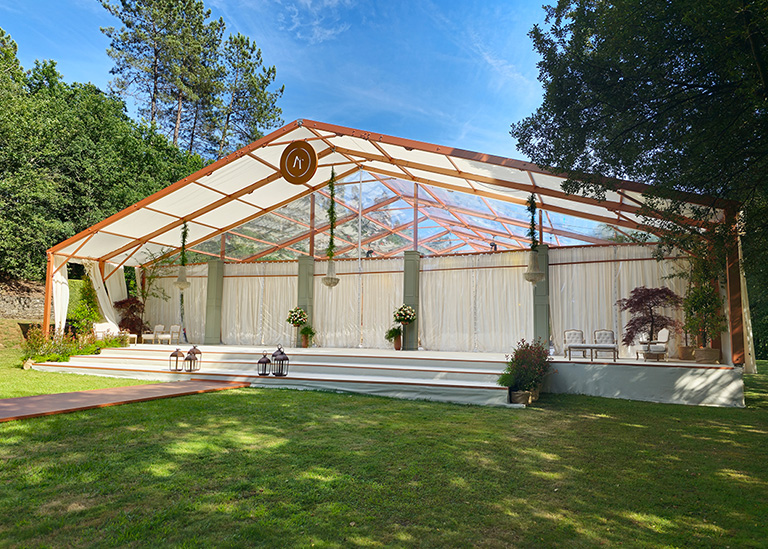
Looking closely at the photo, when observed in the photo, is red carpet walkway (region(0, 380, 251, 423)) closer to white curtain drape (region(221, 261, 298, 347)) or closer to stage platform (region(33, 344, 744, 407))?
stage platform (region(33, 344, 744, 407))

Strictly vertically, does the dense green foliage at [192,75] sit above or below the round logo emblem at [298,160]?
above

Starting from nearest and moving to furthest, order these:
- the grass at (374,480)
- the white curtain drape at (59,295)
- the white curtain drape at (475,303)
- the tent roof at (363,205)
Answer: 1. the grass at (374,480)
2. the tent roof at (363,205)
3. the white curtain drape at (475,303)
4. the white curtain drape at (59,295)

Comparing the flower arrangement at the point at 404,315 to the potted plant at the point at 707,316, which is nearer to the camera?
the potted plant at the point at 707,316

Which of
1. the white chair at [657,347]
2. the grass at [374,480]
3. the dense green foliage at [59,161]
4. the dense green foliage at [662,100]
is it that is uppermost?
the dense green foliage at [59,161]

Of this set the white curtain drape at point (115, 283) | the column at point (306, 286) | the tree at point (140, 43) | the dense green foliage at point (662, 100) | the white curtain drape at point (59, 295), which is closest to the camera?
the dense green foliage at point (662, 100)

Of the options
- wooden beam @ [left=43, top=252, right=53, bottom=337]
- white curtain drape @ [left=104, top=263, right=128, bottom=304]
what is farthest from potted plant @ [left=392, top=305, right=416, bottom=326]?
white curtain drape @ [left=104, top=263, right=128, bottom=304]

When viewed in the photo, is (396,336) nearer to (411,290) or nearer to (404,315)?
(404,315)

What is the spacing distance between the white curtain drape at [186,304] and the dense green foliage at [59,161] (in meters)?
4.18

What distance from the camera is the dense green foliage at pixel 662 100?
13.9 ft

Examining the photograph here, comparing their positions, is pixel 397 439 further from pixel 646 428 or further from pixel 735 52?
pixel 735 52

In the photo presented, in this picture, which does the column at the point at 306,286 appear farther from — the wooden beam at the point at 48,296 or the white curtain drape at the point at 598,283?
the white curtain drape at the point at 598,283

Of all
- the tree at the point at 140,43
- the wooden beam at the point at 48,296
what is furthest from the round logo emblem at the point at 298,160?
the tree at the point at 140,43

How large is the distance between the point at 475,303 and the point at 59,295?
1114cm

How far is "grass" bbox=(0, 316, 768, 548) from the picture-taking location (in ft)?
8.87
